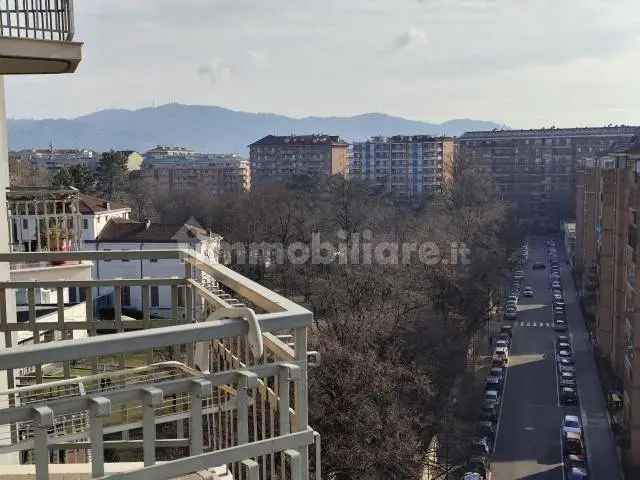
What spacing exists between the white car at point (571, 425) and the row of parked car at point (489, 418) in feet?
5.93

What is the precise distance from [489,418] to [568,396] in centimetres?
324

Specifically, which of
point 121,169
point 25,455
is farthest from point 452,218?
point 25,455

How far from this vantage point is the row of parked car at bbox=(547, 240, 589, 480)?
686 inches

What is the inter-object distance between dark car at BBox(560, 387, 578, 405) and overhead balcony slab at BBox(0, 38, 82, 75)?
69.6ft

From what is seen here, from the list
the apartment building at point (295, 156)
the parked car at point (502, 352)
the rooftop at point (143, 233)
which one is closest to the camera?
the parked car at point (502, 352)

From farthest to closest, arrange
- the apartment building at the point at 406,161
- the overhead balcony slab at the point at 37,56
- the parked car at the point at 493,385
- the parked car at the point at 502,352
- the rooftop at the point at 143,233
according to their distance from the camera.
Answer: the apartment building at the point at 406,161 < the rooftop at the point at 143,233 < the parked car at the point at 502,352 < the parked car at the point at 493,385 < the overhead balcony slab at the point at 37,56

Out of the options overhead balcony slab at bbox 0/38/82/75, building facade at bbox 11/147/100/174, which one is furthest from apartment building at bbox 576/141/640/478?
building facade at bbox 11/147/100/174

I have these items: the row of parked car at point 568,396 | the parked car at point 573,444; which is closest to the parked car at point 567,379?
the row of parked car at point 568,396

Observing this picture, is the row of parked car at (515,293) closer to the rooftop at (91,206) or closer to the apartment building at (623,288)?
the apartment building at (623,288)

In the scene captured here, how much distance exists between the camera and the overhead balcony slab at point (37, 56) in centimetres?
330

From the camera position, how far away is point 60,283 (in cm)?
379

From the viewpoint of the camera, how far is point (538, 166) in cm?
6334

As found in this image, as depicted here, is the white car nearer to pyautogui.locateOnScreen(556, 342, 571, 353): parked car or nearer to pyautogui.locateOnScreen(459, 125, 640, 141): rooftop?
pyautogui.locateOnScreen(556, 342, 571, 353): parked car

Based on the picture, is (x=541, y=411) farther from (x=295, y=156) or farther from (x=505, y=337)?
(x=295, y=156)
